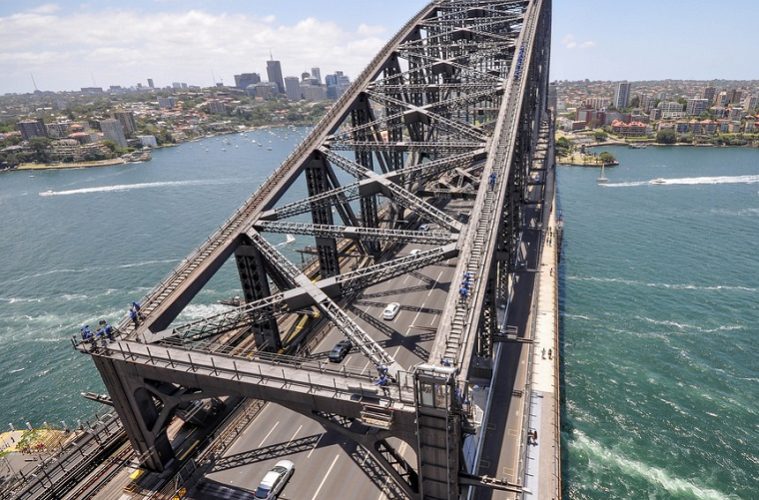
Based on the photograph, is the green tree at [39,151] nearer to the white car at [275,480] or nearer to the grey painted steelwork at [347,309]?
the grey painted steelwork at [347,309]

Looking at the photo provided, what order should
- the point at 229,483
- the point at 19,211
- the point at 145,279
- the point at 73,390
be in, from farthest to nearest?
1. the point at 19,211
2. the point at 145,279
3. the point at 73,390
4. the point at 229,483

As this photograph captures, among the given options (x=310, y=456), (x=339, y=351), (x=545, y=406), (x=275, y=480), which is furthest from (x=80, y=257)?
(x=545, y=406)

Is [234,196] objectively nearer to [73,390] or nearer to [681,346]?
[73,390]

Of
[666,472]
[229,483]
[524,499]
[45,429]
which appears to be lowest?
[666,472]

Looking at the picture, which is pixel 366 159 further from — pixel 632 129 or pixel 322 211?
pixel 632 129

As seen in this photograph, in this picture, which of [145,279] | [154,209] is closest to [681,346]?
[145,279]

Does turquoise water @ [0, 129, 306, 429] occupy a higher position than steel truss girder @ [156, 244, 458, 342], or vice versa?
steel truss girder @ [156, 244, 458, 342]

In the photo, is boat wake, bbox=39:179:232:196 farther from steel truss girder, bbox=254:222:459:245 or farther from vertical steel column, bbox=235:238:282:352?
steel truss girder, bbox=254:222:459:245

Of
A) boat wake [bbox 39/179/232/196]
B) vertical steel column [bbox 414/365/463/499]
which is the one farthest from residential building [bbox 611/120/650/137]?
vertical steel column [bbox 414/365/463/499]

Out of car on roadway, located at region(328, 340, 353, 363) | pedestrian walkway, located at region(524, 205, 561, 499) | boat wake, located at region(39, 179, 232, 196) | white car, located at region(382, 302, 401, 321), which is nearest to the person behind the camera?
pedestrian walkway, located at region(524, 205, 561, 499)
